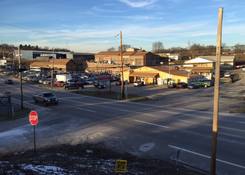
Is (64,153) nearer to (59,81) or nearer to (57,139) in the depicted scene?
(57,139)

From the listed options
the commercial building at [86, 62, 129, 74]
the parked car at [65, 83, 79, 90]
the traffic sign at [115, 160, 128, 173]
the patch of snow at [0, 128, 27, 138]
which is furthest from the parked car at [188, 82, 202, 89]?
the traffic sign at [115, 160, 128, 173]

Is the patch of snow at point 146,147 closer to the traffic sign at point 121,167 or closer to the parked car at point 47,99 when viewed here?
the traffic sign at point 121,167

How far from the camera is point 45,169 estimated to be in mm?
10758

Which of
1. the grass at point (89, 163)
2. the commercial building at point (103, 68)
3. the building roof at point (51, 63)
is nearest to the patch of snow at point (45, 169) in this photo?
the grass at point (89, 163)

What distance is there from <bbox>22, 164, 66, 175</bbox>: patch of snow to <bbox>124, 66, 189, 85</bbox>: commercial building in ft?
181

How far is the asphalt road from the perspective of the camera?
598 inches

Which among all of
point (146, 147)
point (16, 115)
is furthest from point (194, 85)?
point (146, 147)

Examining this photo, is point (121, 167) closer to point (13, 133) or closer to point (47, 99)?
point (13, 133)

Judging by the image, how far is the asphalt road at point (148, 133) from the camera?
1518 cm

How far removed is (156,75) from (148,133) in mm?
50005

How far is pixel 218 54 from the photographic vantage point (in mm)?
10289

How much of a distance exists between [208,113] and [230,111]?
99.2 inches

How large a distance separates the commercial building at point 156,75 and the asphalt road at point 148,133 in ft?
118

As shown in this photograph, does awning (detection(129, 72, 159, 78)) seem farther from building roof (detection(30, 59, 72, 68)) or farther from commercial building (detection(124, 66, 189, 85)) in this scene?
building roof (detection(30, 59, 72, 68))
